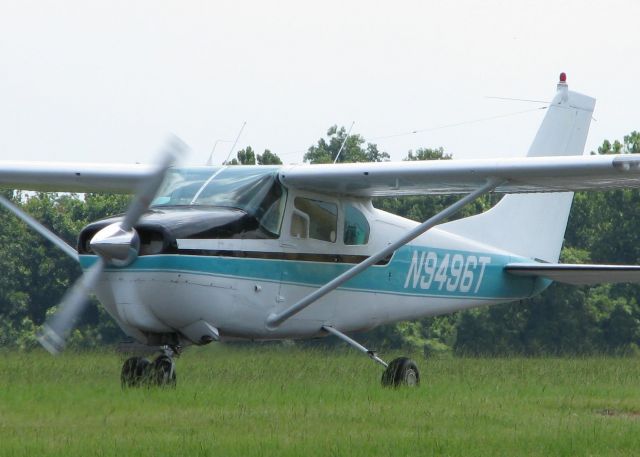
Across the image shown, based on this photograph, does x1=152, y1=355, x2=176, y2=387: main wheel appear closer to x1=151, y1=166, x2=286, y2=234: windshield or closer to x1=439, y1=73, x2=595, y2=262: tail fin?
x1=151, y1=166, x2=286, y2=234: windshield

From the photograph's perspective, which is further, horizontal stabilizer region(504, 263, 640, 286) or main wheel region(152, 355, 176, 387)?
horizontal stabilizer region(504, 263, 640, 286)

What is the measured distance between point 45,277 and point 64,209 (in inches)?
191

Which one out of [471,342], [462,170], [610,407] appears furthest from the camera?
[471,342]

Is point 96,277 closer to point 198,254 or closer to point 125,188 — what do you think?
point 198,254

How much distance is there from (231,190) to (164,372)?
6.91 feet

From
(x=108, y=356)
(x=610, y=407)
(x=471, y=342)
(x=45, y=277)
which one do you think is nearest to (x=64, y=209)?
(x=45, y=277)

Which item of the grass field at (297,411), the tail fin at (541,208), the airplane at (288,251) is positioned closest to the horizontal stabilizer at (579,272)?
the airplane at (288,251)

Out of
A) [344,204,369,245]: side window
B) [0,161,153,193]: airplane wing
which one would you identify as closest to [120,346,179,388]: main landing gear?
[344,204,369,245]: side window

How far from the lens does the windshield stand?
1344 centimetres

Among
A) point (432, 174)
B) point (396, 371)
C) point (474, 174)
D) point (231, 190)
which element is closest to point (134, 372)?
point (231, 190)

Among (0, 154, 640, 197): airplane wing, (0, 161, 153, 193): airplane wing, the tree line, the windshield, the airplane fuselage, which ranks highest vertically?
(0, 154, 640, 197): airplane wing

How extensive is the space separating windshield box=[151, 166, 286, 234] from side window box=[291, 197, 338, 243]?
0.32m

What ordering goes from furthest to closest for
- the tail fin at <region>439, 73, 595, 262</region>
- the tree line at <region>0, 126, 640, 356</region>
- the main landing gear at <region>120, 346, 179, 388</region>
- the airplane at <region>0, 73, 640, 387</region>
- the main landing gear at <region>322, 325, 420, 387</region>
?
the tree line at <region>0, 126, 640, 356</region>
the tail fin at <region>439, 73, 595, 262</region>
the main landing gear at <region>322, 325, 420, 387</region>
the main landing gear at <region>120, 346, 179, 388</region>
the airplane at <region>0, 73, 640, 387</region>

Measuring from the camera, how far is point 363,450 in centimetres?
881
